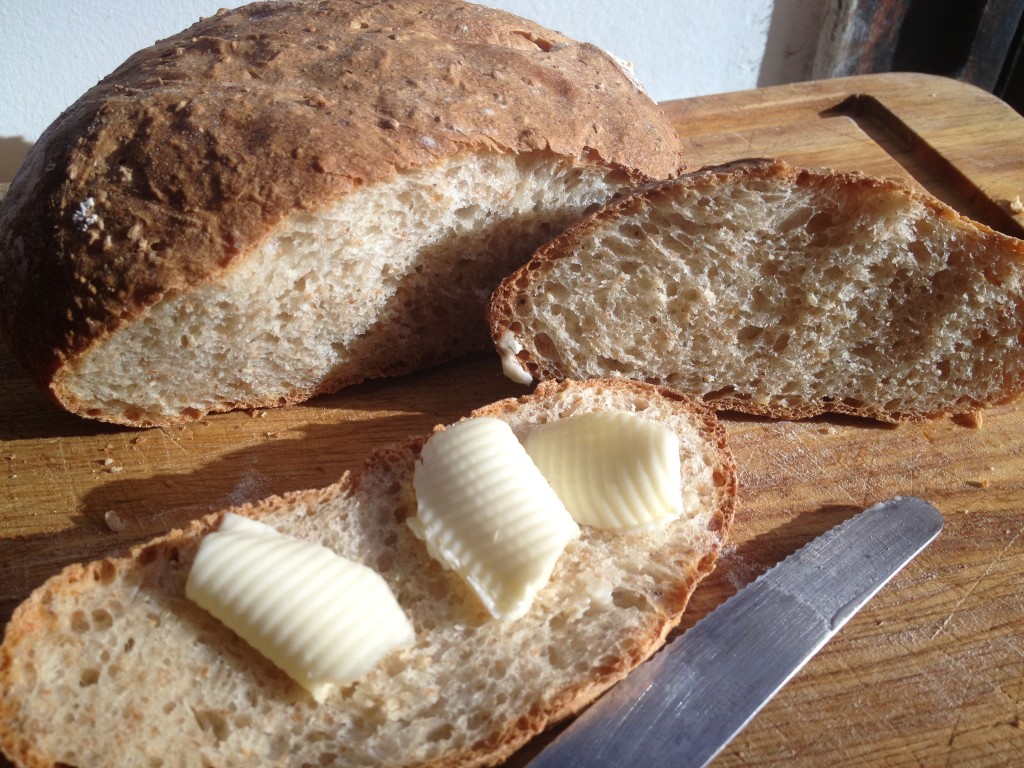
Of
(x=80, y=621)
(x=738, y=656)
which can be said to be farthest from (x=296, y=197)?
(x=738, y=656)

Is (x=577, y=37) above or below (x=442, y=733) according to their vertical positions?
above

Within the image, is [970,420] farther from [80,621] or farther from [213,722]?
[80,621]

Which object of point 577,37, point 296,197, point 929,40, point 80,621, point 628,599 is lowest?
point 80,621

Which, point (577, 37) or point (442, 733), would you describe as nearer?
point (442, 733)

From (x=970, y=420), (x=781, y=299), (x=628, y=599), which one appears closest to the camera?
(x=628, y=599)

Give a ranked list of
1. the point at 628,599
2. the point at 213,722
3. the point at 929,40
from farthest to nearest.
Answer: the point at 929,40 < the point at 628,599 < the point at 213,722

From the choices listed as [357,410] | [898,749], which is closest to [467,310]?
[357,410]
